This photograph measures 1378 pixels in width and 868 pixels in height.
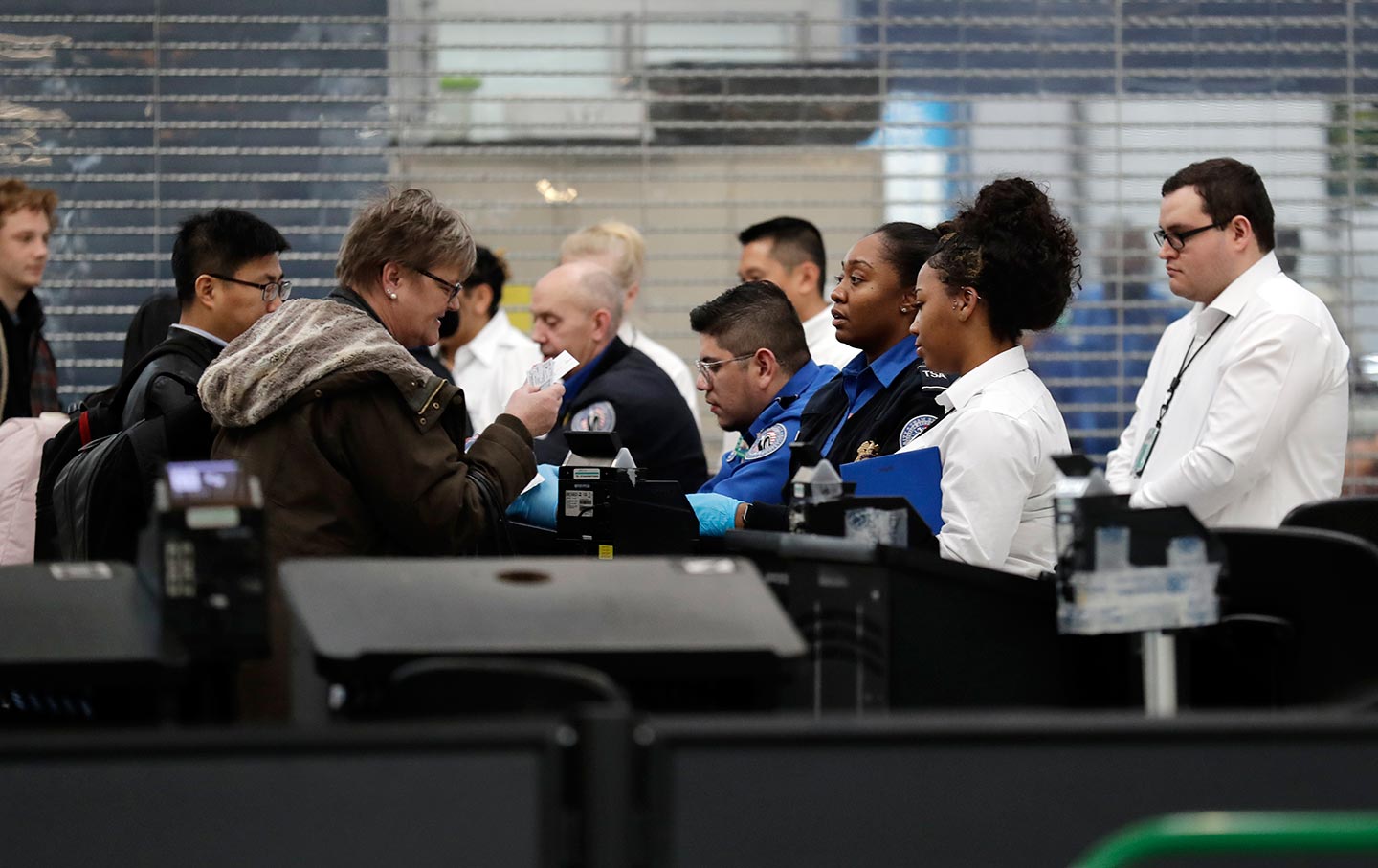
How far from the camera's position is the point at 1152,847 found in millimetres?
1472

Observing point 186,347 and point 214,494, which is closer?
point 214,494

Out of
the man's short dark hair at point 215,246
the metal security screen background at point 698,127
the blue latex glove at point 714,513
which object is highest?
the metal security screen background at point 698,127

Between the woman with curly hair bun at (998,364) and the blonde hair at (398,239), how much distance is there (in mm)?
945

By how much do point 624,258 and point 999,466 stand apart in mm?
3434

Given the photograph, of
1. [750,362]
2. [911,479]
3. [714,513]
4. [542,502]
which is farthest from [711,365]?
[911,479]

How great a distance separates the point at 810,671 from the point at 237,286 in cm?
240

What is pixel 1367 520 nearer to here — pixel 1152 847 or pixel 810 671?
pixel 810 671

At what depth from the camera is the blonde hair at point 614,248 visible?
6.02m

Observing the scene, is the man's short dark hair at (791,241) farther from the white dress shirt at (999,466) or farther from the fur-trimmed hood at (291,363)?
the fur-trimmed hood at (291,363)

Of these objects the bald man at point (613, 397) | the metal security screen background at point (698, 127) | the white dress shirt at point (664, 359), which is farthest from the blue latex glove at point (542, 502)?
the metal security screen background at point (698, 127)

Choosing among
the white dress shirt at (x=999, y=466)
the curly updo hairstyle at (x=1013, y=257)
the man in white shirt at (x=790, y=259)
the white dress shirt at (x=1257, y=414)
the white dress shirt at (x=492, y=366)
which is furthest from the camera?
the white dress shirt at (x=492, y=366)

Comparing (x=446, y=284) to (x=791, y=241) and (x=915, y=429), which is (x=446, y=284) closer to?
(x=915, y=429)

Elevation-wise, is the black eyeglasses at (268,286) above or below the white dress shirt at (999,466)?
above

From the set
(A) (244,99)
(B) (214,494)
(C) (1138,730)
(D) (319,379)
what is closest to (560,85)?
(A) (244,99)
